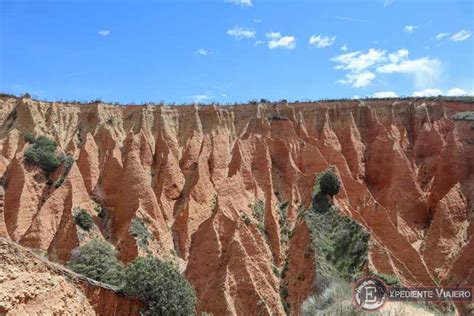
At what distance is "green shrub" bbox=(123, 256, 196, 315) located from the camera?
21.0 metres

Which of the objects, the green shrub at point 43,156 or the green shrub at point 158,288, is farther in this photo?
the green shrub at point 43,156

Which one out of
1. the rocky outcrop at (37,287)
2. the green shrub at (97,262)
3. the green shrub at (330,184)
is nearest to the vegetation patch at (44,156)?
the green shrub at (97,262)

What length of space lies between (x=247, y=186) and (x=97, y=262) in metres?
14.5

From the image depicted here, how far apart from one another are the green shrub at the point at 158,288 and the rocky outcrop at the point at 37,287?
3.77 meters

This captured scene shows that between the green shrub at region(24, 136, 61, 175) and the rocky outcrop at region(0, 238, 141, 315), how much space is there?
24909 mm

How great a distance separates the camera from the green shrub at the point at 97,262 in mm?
27016

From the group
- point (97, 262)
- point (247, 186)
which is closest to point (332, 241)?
point (247, 186)

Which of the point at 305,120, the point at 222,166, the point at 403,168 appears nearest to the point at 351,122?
the point at 305,120

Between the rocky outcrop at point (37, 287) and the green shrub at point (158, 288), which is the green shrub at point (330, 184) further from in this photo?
the rocky outcrop at point (37, 287)

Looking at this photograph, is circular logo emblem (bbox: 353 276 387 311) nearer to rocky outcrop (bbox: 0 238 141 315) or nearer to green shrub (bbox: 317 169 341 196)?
rocky outcrop (bbox: 0 238 141 315)

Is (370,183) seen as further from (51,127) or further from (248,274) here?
(51,127)

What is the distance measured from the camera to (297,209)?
3731cm

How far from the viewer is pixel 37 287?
1377 centimetres

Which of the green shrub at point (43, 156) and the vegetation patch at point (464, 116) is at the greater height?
the vegetation patch at point (464, 116)
